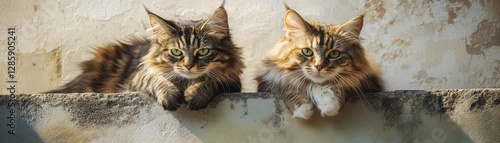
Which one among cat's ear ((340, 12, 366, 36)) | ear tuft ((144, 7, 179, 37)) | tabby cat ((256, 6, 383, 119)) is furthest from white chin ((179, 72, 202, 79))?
cat's ear ((340, 12, 366, 36))

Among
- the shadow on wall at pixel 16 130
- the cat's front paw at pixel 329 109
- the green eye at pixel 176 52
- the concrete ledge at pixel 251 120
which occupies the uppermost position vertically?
the green eye at pixel 176 52

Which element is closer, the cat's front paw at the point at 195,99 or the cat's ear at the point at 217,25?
the cat's front paw at the point at 195,99

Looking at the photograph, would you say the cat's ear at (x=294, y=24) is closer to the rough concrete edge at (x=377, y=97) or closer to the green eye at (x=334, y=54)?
the green eye at (x=334, y=54)

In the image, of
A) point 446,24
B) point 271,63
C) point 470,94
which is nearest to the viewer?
point 470,94

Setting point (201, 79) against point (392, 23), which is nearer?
point (201, 79)

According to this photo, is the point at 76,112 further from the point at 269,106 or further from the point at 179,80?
the point at 269,106

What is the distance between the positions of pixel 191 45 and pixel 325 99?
28.0 inches

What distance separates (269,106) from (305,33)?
15.9 inches

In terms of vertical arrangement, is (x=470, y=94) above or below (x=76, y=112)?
above

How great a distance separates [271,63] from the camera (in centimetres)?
387

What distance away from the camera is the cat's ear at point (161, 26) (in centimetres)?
382

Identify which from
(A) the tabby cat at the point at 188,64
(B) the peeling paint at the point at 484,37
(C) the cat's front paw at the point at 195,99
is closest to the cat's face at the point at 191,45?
(A) the tabby cat at the point at 188,64

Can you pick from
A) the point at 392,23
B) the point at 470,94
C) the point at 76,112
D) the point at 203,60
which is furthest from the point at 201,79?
the point at 392,23

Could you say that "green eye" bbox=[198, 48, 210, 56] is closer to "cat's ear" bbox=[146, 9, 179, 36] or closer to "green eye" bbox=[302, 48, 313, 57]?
"cat's ear" bbox=[146, 9, 179, 36]
